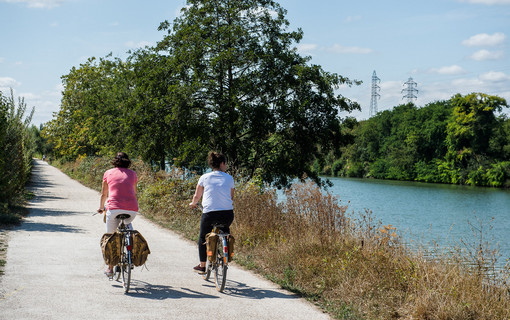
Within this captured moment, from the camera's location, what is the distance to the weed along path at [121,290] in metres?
5.61

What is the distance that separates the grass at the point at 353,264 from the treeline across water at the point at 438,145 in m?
47.9

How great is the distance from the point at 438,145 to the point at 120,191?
269ft

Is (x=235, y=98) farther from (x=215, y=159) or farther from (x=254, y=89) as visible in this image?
(x=215, y=159)

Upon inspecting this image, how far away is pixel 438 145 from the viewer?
82.8 metres

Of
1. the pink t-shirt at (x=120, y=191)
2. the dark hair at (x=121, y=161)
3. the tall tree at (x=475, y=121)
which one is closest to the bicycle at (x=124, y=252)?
the pink t-shirt at (x=120, y=191)

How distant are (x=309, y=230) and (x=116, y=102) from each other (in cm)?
2619

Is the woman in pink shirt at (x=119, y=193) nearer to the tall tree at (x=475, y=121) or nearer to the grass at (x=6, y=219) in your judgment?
the grass at (x=6, y=219)

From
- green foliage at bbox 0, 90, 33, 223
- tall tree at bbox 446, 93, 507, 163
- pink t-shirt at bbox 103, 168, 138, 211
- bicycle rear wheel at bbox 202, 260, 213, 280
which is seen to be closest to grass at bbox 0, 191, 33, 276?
green foliage at bbox 0, 90, 33, 223

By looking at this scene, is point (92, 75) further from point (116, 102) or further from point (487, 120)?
point (487, 120)

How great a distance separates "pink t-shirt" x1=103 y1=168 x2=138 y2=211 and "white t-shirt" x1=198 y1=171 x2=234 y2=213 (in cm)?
91

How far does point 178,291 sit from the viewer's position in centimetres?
671

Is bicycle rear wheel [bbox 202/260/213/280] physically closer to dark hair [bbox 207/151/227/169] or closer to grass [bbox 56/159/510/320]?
grass [bbox 56/159/510/320]

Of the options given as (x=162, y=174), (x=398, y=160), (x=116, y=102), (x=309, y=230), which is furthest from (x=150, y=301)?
(x=398, y=160)

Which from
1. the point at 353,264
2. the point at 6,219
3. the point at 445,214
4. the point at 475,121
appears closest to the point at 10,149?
the point at 6,219
